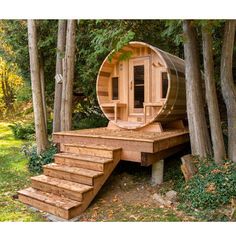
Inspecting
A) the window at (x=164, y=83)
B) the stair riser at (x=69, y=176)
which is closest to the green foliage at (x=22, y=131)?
the stair riser at (x=69, y=176)

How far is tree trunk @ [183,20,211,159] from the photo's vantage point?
362 cm

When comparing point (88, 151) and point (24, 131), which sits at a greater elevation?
point (88, 151)

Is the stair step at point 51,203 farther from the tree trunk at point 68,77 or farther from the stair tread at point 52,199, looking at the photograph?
the tree trunk at point 68,77

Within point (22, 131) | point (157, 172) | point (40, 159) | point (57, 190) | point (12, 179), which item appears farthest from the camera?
point (22, 131)

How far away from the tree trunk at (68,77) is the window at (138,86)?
43.2 inches

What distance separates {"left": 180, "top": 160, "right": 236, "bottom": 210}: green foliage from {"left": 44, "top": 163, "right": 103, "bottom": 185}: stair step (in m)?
1.01

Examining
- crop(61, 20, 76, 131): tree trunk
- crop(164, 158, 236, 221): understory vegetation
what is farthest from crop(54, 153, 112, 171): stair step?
crop(61, 20, 76, 131): tree trunk

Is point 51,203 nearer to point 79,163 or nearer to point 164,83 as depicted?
point 79,163

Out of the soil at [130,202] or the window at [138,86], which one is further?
the window at [138,86]

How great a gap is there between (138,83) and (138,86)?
51 mm

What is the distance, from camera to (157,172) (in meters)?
3.65

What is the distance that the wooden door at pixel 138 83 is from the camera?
4.63m

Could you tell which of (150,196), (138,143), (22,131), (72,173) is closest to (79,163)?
(72,173)
